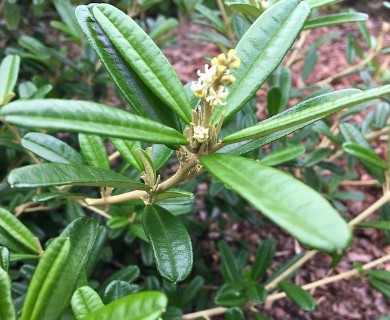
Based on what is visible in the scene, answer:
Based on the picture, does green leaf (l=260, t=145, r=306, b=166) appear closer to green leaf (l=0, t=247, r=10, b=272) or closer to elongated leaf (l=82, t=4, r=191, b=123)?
elongated leaf (l=82, t=4, r=191, b=123)

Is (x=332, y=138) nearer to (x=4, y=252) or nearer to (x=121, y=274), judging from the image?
(x=121, y=274)

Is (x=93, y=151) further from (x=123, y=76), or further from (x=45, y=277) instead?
(x=45, y=277)

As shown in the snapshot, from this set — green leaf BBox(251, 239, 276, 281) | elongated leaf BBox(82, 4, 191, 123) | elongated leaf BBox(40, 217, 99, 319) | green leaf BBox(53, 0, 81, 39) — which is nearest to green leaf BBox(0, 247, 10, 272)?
Answer: elongated leaf BBox(40, 217, 99, 319)

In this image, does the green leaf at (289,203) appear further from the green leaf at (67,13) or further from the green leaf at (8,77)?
the green leaf at (67,13)

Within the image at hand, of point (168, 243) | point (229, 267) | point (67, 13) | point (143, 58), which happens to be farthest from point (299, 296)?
point (67, 13)

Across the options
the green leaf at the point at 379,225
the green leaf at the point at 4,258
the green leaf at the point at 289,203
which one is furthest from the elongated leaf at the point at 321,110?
the green leaf at the point at 379,225

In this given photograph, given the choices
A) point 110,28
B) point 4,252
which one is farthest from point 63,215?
point 110,28

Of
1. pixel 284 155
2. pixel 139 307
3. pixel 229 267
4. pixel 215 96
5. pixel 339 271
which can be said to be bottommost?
pixel 339 271
